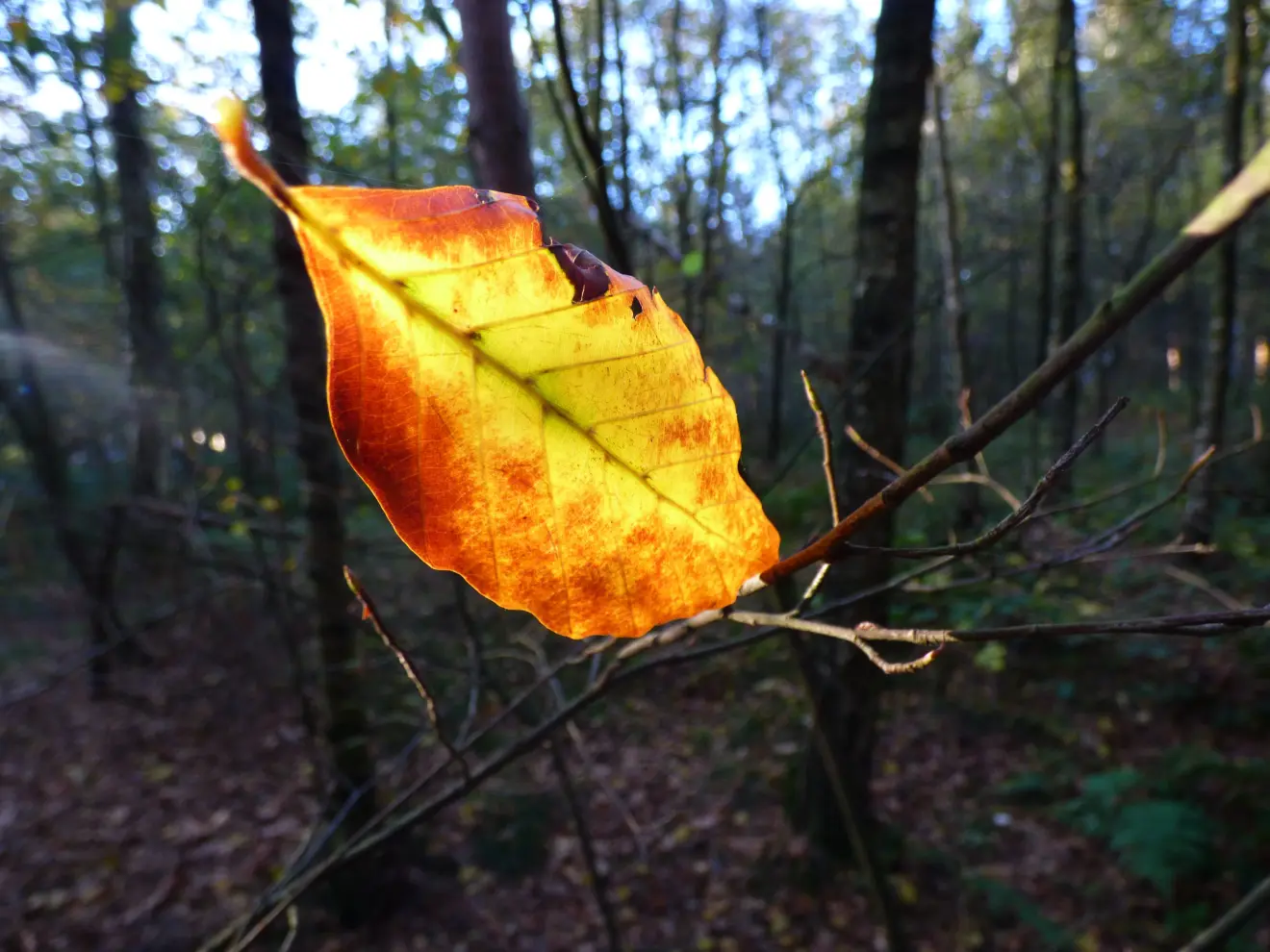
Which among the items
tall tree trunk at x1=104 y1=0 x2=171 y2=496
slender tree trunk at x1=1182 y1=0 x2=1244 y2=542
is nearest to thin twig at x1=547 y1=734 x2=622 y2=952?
slender tree trunk at x1=1182 y1=0 x2=1244 y2=542

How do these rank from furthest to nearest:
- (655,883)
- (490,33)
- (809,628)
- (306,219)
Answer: (655,883)
(490,33)
(809,628)
(306,219)

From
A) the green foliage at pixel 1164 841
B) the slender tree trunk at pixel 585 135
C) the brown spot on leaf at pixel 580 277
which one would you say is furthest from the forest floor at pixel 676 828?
the brown spot on leaf at pixel 580 277

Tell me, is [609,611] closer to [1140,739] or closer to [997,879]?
[997,879]

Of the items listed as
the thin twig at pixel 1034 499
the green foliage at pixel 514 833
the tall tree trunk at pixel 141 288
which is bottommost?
the green foliage at pixel 514 833

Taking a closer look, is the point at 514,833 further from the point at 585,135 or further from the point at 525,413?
the point at 525,413

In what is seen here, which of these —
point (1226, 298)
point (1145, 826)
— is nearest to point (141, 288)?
point (1145, 826)

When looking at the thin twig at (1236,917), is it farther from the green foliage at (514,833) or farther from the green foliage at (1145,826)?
the green foliage at (514,833)

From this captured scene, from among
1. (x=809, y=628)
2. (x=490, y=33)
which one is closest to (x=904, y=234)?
(x=490, y=33)
